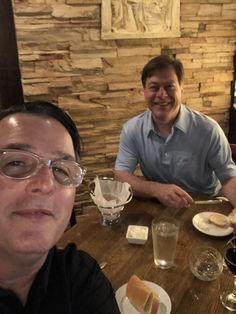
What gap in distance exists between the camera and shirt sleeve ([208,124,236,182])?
1.98 meters

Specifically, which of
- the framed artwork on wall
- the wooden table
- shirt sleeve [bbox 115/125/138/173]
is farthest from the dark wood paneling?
the wooden table

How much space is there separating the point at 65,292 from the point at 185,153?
4.34 ft

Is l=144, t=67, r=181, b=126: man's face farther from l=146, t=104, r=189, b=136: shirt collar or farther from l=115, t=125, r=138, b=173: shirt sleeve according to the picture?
l=115, t=125, r=138, b=173: shirt sleeve

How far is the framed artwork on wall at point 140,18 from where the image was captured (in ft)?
8.45

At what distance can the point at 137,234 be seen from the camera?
1363mm

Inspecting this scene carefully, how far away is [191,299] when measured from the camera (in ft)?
3.46

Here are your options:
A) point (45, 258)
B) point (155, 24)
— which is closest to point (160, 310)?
point (45, 258)

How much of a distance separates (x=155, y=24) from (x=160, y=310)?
93.2 inches

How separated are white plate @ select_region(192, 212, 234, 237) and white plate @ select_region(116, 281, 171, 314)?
0.42 m

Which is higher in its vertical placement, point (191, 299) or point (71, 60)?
point (71, 60)

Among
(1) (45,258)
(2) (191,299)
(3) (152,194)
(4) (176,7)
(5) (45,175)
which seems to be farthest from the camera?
(4) (176,7)

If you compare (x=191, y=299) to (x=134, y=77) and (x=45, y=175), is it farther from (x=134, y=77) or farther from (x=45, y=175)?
(x=134, y=77)

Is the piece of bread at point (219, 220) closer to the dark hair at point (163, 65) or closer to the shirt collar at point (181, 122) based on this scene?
the shirt collar at point (181, 122)

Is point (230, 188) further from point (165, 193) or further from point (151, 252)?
point (151, 252)
